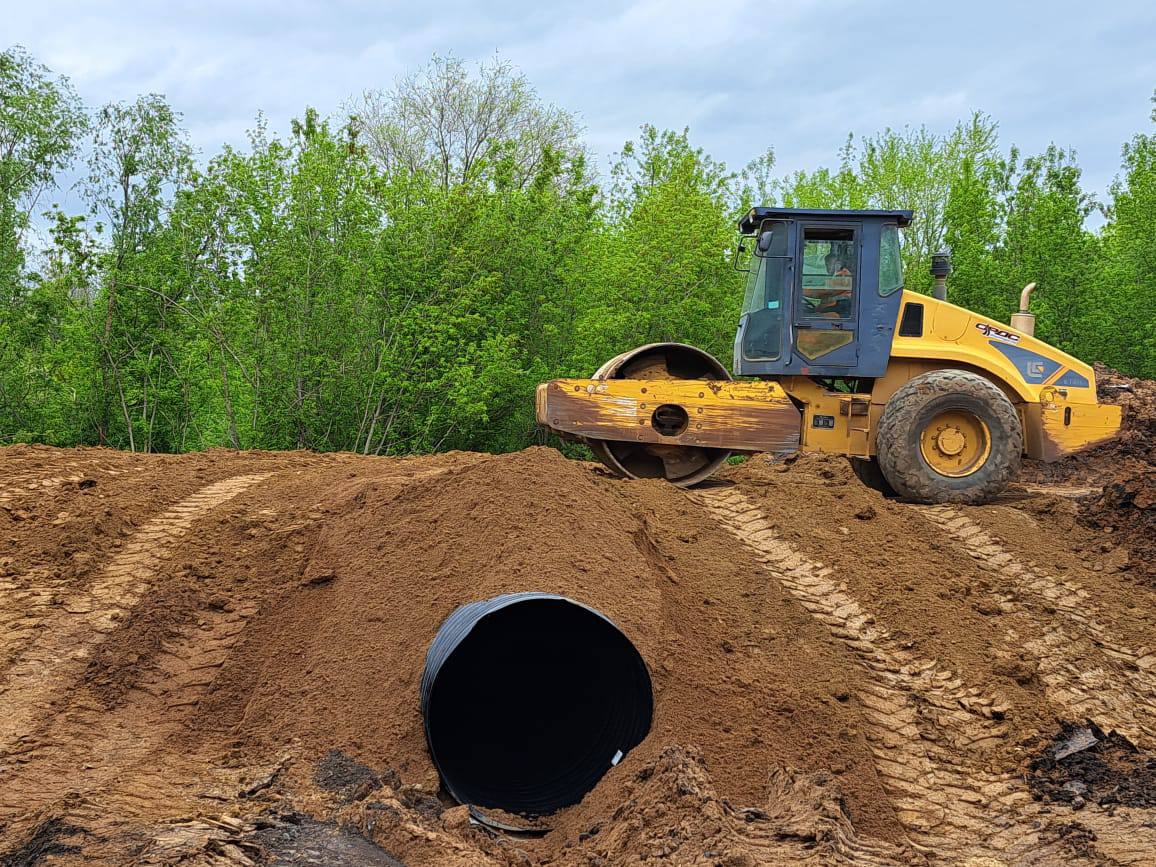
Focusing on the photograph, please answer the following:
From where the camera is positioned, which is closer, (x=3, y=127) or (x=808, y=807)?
(x=808, y=807)

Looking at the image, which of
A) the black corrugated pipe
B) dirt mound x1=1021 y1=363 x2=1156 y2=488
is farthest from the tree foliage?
the black corrugated pipe

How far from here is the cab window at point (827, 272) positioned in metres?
10.7

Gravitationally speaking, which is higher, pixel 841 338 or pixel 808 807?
pixel 841 338

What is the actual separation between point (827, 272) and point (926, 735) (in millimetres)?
5646

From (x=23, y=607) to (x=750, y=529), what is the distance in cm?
592

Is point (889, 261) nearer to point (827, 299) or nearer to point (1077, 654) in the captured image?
point (827, 299)

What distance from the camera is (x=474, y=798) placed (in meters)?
5.35

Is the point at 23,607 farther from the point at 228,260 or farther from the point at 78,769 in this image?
the point at 228,260

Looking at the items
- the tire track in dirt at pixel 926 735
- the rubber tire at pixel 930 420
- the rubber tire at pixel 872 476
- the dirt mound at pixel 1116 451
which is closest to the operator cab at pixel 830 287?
the rubber tire at pixel 930 420

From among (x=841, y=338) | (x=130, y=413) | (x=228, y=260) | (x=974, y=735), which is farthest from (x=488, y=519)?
(x=130, y=413)

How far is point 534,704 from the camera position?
5.90 m

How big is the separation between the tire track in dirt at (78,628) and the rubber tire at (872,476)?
22.5 ft

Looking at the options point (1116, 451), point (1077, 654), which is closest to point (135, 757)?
point (1077, 654)

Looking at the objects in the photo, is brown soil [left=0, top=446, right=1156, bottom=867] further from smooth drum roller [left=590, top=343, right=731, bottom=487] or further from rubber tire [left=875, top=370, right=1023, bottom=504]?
smooth drum roller [left=590, top=343, right=731, bottom=487]
